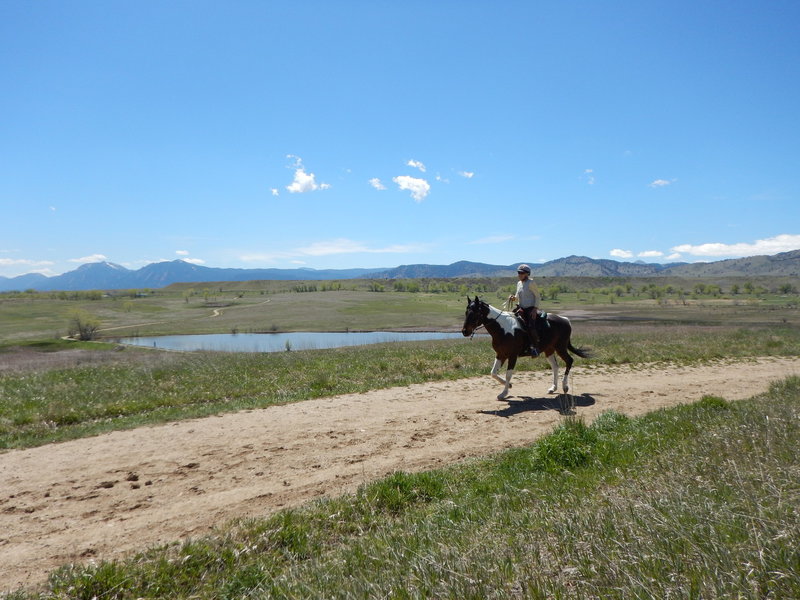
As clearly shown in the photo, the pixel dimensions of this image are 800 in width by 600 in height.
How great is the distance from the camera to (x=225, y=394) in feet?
51.0

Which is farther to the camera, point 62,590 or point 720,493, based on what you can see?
point 62,590

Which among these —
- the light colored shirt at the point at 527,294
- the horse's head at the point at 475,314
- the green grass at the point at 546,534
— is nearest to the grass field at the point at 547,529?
the green grass at the point at 546,534

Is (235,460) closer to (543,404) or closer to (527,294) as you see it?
(543,404)

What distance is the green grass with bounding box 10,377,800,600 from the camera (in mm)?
2803

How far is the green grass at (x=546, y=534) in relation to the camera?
280cm

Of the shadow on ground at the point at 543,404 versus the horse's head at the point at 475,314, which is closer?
the shadow on ground at the point at 543,404

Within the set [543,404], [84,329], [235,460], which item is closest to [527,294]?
[543,404]

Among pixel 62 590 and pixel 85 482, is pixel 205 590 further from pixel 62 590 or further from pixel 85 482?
pixel 85 482

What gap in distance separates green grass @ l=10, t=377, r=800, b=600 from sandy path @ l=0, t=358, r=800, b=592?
3.11 ft

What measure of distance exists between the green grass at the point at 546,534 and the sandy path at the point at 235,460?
95 centimetres

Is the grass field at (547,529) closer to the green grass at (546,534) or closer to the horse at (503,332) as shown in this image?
the green grass at (546,534)

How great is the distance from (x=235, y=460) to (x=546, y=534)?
6951 mm

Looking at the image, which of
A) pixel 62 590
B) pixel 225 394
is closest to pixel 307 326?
pixel 225 394

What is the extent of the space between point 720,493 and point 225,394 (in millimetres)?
14641
